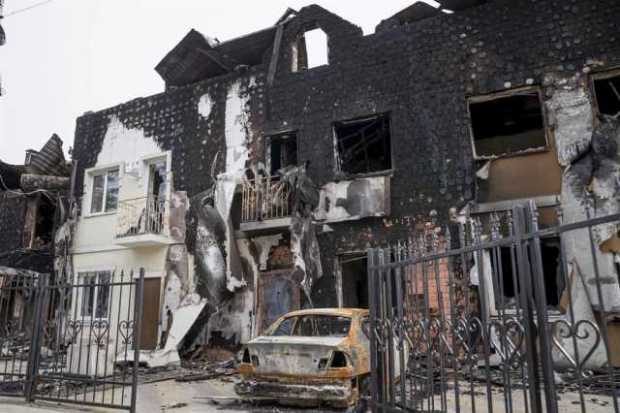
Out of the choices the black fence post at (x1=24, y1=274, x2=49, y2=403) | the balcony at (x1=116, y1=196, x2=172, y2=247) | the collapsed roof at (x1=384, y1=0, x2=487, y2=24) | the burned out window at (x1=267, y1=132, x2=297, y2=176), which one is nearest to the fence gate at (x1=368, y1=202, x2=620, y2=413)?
the black fence post at (x1=24, y1=274, x2=49, y2=403)

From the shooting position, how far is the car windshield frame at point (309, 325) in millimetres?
7293

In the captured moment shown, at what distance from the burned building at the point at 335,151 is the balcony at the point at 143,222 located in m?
0.05

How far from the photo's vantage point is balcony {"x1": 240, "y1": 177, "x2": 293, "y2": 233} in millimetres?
11508

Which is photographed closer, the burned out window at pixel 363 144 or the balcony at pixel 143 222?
the burned out window at pixel 363 144

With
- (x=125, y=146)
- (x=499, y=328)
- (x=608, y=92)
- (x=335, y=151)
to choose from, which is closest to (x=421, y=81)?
(x=335, y=151)

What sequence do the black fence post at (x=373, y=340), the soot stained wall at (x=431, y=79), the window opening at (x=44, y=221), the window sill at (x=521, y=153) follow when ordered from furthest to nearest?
the window opening at (x=44, y=221) < the soot stained wall at (x=431, y=79) < the window sill at (x=521, y=153) < the black fence post at (x=373, y=340)

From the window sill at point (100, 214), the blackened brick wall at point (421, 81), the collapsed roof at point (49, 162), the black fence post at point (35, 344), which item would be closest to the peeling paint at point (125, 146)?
the window sill at point (100, 214)

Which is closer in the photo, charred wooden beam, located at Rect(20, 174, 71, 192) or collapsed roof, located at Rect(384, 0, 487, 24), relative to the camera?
collapsed roof, located at Rect(384, 0, 487, 24)

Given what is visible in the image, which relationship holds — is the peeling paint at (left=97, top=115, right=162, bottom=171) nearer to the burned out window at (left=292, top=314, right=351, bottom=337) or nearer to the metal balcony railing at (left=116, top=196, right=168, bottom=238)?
the metal balcony railing at (left=116, top=196, right=168, bottom=238)

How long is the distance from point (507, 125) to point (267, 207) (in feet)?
21.6

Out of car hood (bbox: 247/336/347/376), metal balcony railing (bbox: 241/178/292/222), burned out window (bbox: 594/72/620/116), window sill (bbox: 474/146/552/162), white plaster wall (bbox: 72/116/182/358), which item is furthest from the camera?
white plaster wall (bbox: 72/116/182/358)

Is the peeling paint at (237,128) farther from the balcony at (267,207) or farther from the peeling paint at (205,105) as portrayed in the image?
the balcony at (267,207)

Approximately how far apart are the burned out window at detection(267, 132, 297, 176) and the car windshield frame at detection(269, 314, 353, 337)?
5983mm

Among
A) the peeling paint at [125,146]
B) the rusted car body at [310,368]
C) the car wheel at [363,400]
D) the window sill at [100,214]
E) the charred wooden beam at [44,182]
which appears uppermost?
the peeling paint at [125,146]
